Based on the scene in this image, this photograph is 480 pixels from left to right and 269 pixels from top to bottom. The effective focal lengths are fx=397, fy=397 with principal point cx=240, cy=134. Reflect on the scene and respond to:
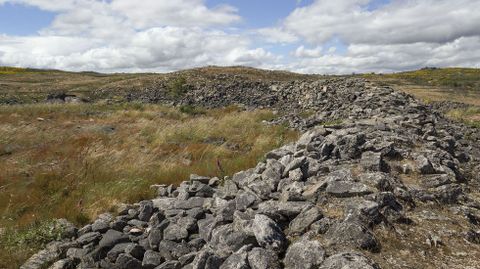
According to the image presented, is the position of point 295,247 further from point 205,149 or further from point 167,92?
point 167,92

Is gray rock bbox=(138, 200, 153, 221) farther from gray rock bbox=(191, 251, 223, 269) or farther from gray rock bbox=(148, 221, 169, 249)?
gray rock bbox=(191, 251, 223, 269)

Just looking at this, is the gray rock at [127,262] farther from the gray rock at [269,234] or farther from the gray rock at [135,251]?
the gray rock at [269,234]

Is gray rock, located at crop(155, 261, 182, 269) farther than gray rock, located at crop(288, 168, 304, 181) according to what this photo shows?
No

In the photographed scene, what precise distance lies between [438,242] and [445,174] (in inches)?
82.6

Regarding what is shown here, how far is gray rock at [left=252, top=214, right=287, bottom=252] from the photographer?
14.9ft

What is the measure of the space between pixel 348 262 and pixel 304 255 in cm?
51

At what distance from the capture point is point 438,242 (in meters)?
4.55

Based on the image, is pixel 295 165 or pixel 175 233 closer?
pixel 175 233

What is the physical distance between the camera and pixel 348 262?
3.81m

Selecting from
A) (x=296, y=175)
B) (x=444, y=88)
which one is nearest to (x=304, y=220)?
(x=296, y=175)

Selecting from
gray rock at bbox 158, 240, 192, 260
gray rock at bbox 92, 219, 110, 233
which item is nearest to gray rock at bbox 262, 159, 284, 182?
gray rock at bbox 158, 240, 192, 260

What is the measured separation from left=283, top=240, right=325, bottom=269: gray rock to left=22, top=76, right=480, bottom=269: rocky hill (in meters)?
0.01

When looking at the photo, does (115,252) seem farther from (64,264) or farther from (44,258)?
(44,258)

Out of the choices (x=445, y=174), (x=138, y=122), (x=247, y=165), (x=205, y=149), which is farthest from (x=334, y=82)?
(x=445, y=174)
